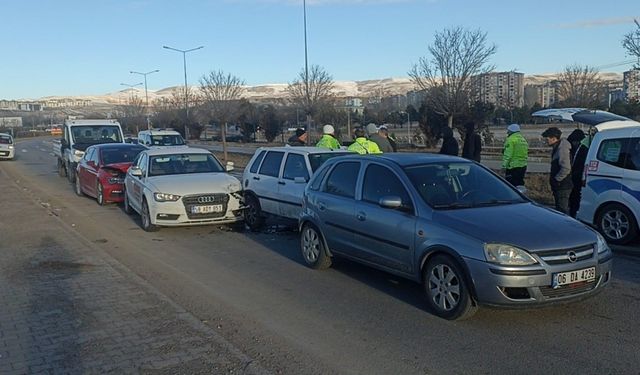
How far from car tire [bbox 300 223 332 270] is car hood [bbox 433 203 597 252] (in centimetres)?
219

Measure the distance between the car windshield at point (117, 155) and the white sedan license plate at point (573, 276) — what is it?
43.1 feet

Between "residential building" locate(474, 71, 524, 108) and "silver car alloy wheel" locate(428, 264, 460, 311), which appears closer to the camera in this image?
"silver car alloy wheel" locate(428, 264, 460, 311)

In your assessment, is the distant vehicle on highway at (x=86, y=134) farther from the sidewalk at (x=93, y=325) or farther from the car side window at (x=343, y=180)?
the car side window at (x=343, y=180)

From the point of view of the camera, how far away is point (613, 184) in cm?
932

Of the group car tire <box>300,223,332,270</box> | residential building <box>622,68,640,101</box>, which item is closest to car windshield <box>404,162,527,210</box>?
car tire <box>300,223,332,270</box>

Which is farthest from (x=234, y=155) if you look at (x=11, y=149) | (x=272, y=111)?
(x=272, y=111)

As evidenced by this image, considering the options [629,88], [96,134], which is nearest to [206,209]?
[96,134]

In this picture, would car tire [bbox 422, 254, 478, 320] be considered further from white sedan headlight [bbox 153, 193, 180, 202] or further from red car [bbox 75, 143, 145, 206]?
red car [bbox 75, 143, 145, 206]

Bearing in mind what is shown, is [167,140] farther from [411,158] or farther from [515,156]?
[411,158]

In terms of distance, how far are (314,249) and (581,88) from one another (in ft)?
131

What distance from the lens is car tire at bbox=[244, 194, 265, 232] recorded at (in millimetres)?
11523

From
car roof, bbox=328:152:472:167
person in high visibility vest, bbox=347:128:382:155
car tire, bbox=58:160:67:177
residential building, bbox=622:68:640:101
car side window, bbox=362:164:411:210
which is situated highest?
residential building, bbox=622:68:640:101

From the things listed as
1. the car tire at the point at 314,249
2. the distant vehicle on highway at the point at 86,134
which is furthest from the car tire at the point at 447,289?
the distant vehicle on highway at the point at 86,134

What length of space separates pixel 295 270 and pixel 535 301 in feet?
11.6
